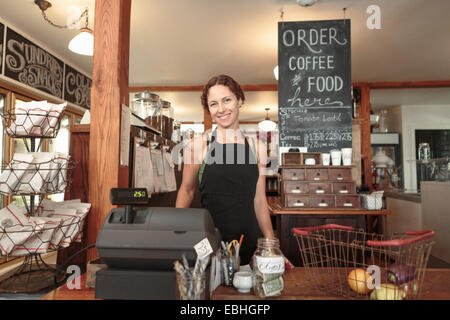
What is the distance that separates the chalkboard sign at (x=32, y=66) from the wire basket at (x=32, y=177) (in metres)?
3.07

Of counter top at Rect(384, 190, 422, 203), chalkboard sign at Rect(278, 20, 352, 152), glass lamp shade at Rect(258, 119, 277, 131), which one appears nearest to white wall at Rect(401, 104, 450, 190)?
counter top at Rect(384, 190, 422, 203)

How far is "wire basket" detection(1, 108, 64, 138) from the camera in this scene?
146 centimetres

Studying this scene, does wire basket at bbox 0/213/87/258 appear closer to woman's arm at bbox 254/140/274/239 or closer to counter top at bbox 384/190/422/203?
woman's arm at bbox 254/140/274/239

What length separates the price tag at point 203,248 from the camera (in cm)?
87

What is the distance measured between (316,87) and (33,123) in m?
2.77

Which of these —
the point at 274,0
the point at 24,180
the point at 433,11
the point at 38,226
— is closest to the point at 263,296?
the point at 38,226

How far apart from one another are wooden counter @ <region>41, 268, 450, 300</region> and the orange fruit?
0.24 feet

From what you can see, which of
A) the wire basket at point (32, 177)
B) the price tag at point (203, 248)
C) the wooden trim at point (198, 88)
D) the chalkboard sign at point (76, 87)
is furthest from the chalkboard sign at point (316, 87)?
the chalkboard sign at point (76, 87)

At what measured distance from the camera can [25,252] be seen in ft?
4.37

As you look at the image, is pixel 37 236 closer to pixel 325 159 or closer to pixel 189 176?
pixel 189 176

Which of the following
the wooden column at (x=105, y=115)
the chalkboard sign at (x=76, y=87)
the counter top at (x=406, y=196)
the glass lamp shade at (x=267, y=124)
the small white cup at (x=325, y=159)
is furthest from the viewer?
the glass lamp shade at (x=267, y=124)

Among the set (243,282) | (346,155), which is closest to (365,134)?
(346,155)

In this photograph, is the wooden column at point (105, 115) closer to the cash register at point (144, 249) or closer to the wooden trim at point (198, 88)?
the cash register at point (144, 249)

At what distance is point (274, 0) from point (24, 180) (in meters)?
3.18
